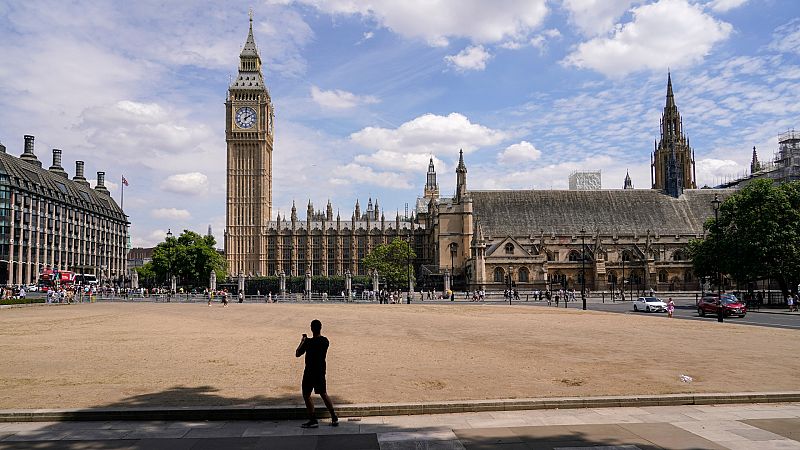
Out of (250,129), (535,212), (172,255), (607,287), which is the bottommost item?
(607,287)

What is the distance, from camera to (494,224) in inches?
3243

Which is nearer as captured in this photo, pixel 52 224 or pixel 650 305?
pixel 650 305

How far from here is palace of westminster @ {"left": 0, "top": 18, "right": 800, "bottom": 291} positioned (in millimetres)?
73312

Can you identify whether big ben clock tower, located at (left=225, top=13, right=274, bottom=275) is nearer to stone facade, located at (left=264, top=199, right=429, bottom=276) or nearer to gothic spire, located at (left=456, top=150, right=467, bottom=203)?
stone facade, located at (left=264, top=199, right=429, bottom=276)

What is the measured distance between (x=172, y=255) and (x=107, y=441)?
74.1 meters

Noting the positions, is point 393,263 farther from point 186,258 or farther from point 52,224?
point 52,224

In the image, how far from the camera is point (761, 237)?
139ft

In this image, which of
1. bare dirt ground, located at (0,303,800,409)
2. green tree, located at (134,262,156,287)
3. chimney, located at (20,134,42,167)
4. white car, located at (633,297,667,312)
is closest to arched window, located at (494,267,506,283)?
white car, located at (633,297,667,312)

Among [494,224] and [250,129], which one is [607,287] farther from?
[250,129]

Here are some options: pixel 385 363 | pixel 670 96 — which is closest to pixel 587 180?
pixel 670 96

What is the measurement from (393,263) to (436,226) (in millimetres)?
11479

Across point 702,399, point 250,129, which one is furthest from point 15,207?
point 702,399

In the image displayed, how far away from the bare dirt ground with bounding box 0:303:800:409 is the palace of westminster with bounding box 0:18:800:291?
45.9m

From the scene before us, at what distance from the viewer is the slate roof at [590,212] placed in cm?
8169
